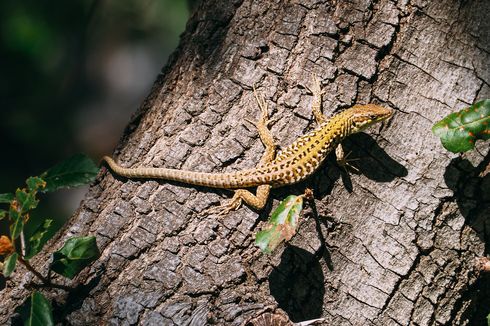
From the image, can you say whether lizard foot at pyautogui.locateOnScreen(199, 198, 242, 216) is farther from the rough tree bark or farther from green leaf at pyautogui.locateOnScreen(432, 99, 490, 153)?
green leaf at pyautogui.locateOnScreen(432, 99, 490, 153)

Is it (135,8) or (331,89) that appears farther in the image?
(135,8)

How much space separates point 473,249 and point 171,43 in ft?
26.3

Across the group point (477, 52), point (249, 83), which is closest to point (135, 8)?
point (249, 83)

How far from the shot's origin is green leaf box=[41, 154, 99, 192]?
4004 millimetres

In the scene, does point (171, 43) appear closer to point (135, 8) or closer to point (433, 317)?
point (135, 8)

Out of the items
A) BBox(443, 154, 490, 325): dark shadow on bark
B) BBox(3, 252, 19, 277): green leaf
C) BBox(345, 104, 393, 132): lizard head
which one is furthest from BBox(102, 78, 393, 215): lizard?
BBox(3, 252, 19, 277): green leaf

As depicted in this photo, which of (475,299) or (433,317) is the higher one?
(475,299)

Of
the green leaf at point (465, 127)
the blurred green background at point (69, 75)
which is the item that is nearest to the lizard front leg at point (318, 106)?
the green leaf at point (465, 127)

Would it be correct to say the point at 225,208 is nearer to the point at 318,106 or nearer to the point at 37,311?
the point at 318,106

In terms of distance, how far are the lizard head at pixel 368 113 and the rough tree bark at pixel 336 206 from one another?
57 millimetres

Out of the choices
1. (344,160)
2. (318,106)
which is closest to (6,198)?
(318,106)

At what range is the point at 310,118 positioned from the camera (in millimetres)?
3750

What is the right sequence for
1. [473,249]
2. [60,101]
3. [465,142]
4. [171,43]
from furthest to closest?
[171,43] → [60,101] → [473,249] → [465,142]

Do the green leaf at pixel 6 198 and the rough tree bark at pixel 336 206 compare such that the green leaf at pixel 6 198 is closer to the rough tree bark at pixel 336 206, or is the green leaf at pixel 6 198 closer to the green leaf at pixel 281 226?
the rough tree bark at pixel 336 206
